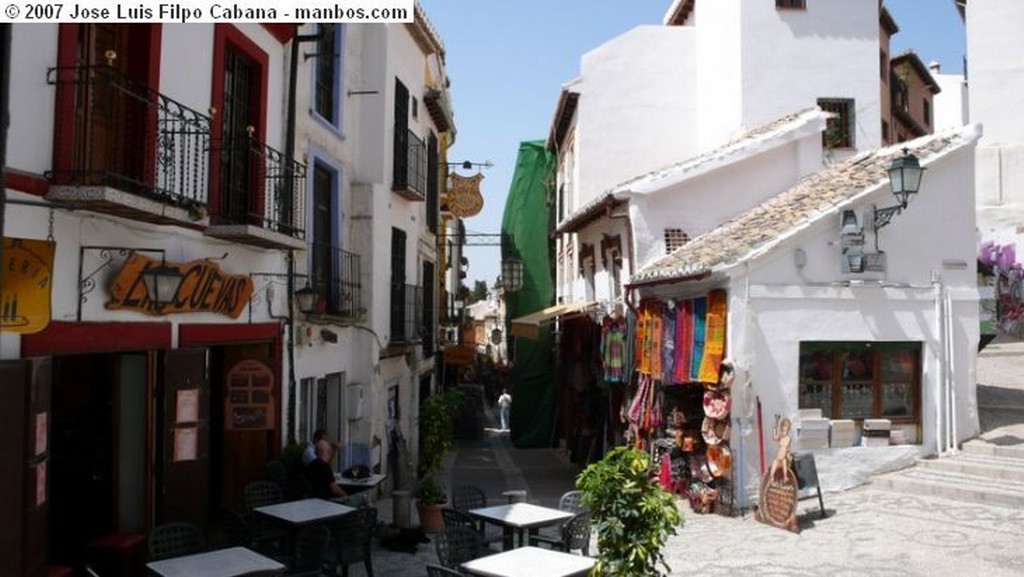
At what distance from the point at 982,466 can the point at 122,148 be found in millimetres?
12707

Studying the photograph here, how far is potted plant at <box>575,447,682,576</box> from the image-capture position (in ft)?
22.9

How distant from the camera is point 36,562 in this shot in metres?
6.47

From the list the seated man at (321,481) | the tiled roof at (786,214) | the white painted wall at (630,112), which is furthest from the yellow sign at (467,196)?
the seated man at (321,481)

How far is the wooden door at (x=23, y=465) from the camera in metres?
6.11

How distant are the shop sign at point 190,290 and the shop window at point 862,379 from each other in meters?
8.93

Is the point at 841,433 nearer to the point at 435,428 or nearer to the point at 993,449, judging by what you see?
the point at 993,449

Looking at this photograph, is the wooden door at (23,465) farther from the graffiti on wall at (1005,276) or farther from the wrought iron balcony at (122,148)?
the graffiti on wall at (1005,276)

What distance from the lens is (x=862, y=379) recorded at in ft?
47.1

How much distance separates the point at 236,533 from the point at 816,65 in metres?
18.4

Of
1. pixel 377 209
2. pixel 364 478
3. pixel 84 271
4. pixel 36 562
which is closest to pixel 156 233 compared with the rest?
pixel 84 271

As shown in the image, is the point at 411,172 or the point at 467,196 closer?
the point at 411,172

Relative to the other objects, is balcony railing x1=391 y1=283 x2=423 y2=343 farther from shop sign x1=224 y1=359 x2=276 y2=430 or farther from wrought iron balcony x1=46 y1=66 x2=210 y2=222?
wrought iron balcony x1=46 y1=66 x2=210 y2=222

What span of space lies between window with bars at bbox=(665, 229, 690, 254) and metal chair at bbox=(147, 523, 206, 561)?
450 inches

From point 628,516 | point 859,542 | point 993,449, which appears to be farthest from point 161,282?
point 993,449
